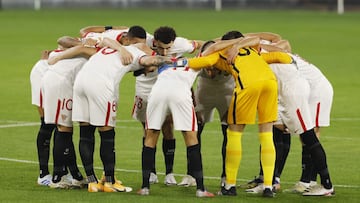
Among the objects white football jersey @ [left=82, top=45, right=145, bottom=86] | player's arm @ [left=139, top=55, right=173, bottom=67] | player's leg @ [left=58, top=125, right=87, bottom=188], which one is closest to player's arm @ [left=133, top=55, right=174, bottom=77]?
player's arm @ [left=139, top=55, right=173, bottom=67]

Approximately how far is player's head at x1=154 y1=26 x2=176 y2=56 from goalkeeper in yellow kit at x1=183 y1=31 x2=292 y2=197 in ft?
1.75

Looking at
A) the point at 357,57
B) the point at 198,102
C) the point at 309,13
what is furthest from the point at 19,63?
the point at 309,13

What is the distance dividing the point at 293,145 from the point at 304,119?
17.9 feet

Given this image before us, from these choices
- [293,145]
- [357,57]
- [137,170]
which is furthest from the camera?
[357,57]

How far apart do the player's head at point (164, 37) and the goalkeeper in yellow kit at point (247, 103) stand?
0.53 metres

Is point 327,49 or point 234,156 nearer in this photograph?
point 234,156

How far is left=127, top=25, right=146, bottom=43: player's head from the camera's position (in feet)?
51.2

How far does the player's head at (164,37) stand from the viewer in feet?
50.4

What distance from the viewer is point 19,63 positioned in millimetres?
34656

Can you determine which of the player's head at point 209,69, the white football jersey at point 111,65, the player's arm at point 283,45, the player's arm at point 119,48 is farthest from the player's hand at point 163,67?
the player's arm at point 283,45

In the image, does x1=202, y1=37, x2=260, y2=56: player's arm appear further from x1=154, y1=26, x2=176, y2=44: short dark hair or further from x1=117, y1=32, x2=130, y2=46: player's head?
x1=117, y1=32, x2=130, y2=46: player's head

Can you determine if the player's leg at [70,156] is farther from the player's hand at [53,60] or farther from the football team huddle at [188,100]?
the player's hand at [53,60]

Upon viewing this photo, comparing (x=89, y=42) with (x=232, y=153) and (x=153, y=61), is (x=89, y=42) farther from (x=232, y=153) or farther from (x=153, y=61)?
(x=232, y=153)

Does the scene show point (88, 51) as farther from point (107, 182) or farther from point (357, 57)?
point (357, 57)
